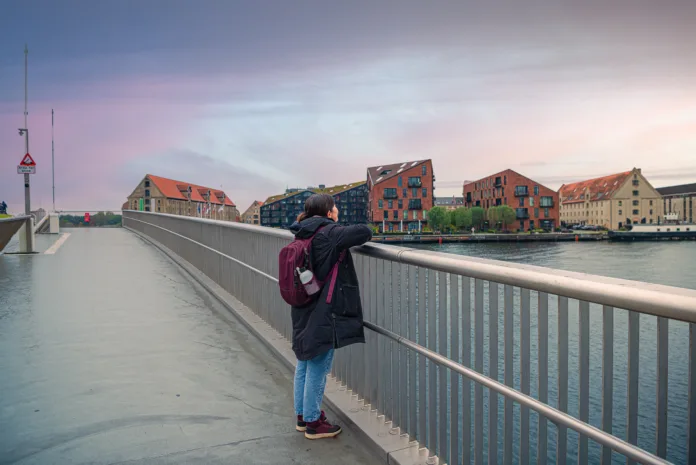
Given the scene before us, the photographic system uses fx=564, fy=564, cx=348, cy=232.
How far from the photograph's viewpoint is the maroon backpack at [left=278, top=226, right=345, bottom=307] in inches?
129

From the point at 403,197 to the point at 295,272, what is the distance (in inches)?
4417

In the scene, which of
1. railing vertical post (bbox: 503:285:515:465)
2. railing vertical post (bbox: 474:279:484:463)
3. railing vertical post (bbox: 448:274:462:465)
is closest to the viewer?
railing vertical post (bbox: 503:285:515:465)

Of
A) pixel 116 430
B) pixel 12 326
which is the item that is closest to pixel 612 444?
pixel 116 430

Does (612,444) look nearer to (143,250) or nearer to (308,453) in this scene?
(308,453)

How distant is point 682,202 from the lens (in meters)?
168

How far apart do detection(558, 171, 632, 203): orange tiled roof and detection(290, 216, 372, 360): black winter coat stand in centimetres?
15376

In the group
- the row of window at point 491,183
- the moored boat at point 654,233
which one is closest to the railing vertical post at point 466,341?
the row of window at point 491,183

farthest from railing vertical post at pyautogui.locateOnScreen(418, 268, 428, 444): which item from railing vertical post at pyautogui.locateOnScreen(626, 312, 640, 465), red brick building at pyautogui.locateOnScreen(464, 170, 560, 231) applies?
red brick building at pyautogui.locateOnScreen(464, 170, 560, 231)

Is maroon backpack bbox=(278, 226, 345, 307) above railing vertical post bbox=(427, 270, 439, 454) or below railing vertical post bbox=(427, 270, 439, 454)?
above

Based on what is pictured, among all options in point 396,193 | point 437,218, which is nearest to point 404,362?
point 396,193

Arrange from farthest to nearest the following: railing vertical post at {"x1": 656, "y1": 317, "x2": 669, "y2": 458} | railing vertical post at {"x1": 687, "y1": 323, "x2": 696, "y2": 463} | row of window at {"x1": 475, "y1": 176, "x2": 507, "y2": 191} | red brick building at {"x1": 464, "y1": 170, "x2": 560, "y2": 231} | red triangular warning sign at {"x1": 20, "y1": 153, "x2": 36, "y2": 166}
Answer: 1. row of window at {"x1": 475, "y1": 176, "x2": 507, "y2": 191}
2. red brick building at {"x1": 464, "y1": 170, "x2": 560, "y2": 231}
3. red triangular warning sign at {"x1": 20, "y1": 153, "x2": 36, "y2": 166}
4. railing vertical post at {"x1": 656, "y1": 317, "x2": 669, "y2": 458}
5. railing vertical post at {"x1": 687, "y1": 323, "x2": 696, "y2": 463}

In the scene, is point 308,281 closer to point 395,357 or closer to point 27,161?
point 395,357

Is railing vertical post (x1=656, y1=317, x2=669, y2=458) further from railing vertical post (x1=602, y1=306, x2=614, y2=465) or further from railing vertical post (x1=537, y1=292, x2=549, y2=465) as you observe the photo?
railing vertical post (x1=537, y1=292, x2=549, y2=465)

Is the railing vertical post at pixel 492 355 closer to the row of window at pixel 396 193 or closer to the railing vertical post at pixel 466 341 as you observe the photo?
the railing vertical post at pixel 466 341
